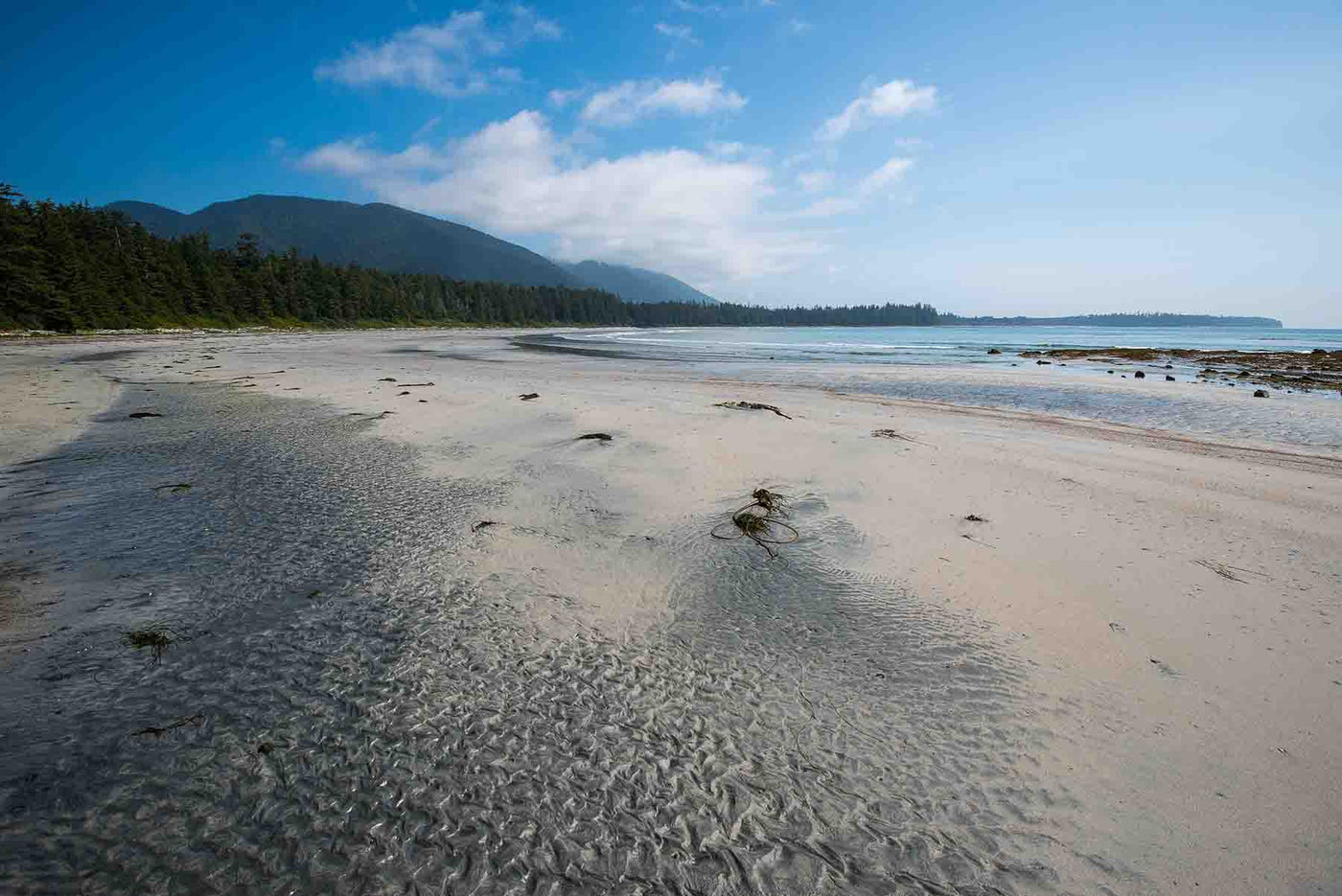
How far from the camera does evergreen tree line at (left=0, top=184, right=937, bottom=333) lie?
158 feet

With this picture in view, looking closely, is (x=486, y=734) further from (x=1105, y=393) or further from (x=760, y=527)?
(x=1105, y=393)

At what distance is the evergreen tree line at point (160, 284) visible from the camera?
48062mm

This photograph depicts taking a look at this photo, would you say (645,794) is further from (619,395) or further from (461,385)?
(461,385)

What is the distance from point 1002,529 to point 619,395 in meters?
11.7

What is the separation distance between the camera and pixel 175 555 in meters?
5.15

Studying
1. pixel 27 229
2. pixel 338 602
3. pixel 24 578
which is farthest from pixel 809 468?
pixel 27 229

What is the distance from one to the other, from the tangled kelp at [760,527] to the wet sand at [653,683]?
21 cm

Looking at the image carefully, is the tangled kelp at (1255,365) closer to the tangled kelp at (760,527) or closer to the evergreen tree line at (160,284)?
the tangled kelp at (760,527)

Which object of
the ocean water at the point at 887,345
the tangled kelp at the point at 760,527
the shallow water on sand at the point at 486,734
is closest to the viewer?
the shallow water on sand at the point at 486,734

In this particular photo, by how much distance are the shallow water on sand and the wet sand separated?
2 cm

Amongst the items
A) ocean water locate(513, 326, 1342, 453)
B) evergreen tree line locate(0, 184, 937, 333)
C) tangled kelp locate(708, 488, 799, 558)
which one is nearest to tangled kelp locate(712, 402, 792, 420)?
tangled kelp locate(708, 488, 799, 558)

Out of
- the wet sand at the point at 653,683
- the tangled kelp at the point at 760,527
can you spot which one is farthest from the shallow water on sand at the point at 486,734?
the tangled kelp at the point at 760,527

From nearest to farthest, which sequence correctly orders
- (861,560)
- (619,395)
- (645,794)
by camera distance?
(645,794)
(861,560)
(619,395)

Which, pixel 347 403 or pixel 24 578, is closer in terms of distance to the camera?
pixel 24 578
